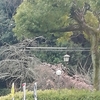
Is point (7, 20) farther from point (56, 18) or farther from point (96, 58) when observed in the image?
point (56, 18)

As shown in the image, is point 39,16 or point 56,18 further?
point 56,18

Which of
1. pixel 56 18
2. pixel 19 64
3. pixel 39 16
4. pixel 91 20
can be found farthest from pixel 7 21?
pixel 39 16

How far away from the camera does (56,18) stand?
10.7 meters

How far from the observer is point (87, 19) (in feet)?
40.1

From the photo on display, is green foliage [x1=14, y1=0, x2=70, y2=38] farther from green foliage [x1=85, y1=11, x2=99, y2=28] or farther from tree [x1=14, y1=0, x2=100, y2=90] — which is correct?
green foliage [x1=85, y1=11, x2=99, y2=28]

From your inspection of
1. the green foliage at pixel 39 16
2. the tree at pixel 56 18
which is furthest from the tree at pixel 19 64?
the green foliage at pixel 39 16

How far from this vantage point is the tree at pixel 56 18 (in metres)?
10.2

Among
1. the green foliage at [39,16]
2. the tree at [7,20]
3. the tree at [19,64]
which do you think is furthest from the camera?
the tree at [7,20]

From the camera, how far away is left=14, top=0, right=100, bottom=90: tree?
10250 mm

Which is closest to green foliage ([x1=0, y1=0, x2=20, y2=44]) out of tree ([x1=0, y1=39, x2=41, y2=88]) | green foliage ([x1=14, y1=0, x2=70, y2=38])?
tree ([x1=0, y1=39, x2=41, y2=88])

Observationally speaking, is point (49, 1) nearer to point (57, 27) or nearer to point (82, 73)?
point (57, 27)

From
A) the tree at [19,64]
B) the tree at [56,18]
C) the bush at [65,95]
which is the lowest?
the bush at [65,95]

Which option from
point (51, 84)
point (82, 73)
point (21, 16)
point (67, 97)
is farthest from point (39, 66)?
point (21, 16)

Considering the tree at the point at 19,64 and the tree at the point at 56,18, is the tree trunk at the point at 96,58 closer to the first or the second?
the tree at the point at 56,18
